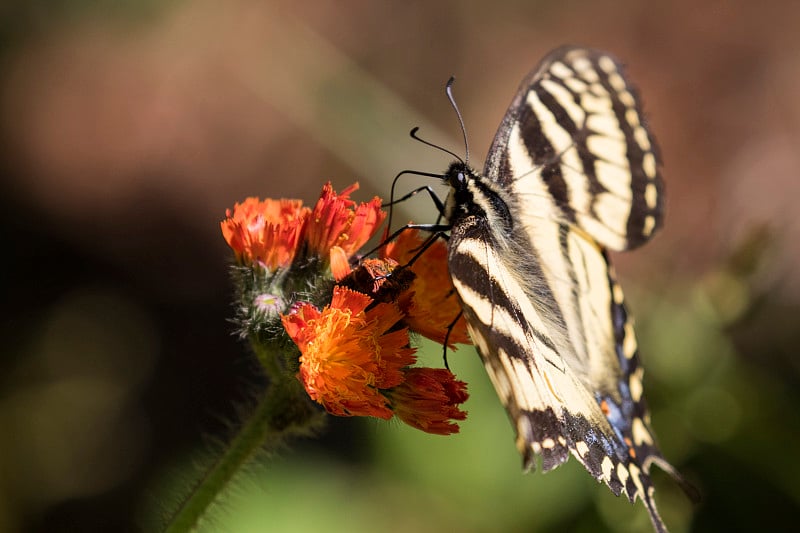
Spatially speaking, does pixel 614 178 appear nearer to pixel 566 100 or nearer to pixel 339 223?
pixel 566 100

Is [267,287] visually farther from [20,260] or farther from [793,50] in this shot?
[793,50]

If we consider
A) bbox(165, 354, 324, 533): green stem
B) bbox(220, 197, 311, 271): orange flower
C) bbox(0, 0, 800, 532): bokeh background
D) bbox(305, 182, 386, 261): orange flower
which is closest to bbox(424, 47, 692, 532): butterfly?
bbox(305, 182, 386, 261): orange flower

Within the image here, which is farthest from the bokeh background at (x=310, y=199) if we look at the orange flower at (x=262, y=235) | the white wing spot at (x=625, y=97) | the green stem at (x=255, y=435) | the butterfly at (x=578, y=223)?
the white wing spot at (x=625, y=97)

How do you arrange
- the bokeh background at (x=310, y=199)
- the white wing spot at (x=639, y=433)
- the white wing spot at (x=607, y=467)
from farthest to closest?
A: the bokeh background at (x=310, y=199), the white wing spot at (x=639, y=433), the white wing spot at (x=607, y=467)

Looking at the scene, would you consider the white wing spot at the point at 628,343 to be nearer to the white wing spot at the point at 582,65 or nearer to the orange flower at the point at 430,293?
the orange flower at the point at 430,293

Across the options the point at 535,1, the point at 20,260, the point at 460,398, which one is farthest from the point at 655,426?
the point at 535,1

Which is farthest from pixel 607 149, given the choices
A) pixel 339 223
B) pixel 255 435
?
pixel 255 435
